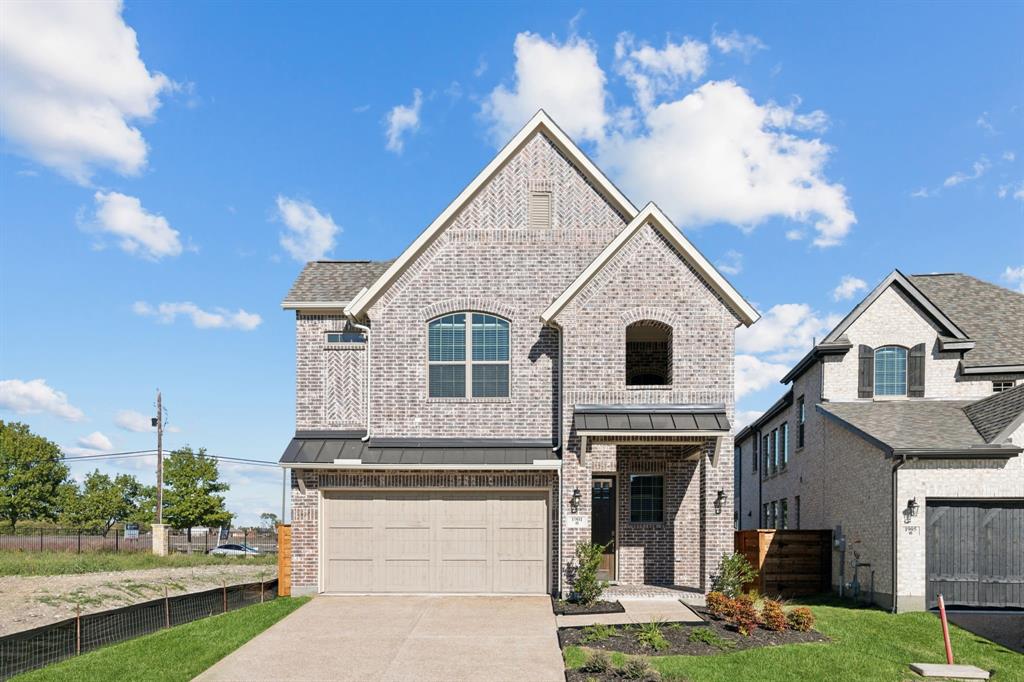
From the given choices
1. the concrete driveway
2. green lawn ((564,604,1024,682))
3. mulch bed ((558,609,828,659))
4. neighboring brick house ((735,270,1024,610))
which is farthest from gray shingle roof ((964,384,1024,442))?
the concrete driveway

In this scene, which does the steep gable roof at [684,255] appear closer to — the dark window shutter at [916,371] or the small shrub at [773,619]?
the small shrub at [773,619]

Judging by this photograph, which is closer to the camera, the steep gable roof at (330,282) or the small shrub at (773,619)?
the small shrub at (773,619)

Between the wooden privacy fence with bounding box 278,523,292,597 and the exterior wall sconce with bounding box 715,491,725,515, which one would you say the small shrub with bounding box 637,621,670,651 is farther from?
the wooden privacy fence with bounding box 278,523,292,597

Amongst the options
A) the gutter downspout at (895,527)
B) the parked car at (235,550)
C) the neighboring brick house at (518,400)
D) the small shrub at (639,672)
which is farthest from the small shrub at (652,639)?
the parked car at (235,550)

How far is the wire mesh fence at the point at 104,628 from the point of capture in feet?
42.9

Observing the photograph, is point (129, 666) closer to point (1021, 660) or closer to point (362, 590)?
point (362, 590)

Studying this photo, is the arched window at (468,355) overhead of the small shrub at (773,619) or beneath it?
overhead

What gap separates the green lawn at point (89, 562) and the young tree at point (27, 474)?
75.3ft

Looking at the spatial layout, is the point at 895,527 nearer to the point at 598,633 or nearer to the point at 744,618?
the point at 744,618

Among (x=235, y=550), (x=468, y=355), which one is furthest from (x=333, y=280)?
(x=235, y=550)

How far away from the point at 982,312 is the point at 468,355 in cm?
1593

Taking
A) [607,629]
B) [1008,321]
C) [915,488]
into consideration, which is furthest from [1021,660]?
[1008,321]

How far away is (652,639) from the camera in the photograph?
1267cm

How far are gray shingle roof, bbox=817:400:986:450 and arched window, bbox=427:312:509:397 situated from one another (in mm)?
8704
